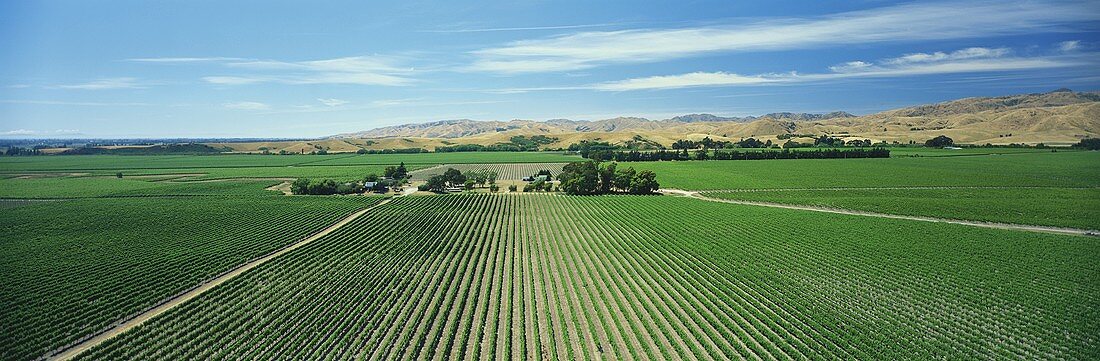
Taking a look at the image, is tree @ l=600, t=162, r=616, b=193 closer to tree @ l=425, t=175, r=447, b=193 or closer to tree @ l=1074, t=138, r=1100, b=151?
tree @ l=425, t=175, r=447, b=193

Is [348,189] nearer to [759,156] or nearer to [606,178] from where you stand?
[606,178]

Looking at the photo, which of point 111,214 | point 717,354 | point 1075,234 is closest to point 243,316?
point 717,354

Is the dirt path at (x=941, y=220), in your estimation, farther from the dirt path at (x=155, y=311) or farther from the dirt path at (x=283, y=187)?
the dirt path at (x=283, y=187)

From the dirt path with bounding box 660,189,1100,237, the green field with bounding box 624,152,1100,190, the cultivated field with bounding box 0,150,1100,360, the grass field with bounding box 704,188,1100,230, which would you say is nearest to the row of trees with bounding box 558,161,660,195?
the green field with bounding box 624,152,1100,190

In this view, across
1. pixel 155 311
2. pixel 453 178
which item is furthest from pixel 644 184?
pixel 155 311

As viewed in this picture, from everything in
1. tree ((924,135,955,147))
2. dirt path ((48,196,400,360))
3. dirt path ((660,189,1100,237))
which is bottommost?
dirt path ((48,196,400,360))

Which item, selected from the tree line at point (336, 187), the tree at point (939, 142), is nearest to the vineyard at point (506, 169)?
the tree line at point (336, 187)

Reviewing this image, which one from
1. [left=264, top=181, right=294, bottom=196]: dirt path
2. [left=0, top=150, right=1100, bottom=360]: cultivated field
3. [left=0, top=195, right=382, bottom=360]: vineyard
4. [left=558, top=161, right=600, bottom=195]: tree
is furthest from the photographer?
[left=264, top=181, right=294, bottom=196]: dirt path
